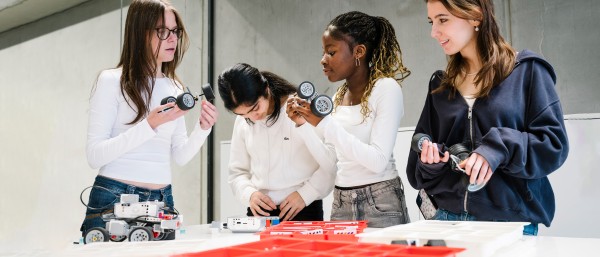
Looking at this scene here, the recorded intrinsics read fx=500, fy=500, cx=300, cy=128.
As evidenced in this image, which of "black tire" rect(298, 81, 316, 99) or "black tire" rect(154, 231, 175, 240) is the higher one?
"black tire" rect(298, 81, 316, 99)

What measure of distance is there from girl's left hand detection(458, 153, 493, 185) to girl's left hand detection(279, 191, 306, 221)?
0.75m

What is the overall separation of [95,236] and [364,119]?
3.12ft

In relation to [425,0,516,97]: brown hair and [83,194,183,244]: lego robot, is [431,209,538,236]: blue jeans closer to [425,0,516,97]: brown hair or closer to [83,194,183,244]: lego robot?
[425,0,516,97]: brown hair

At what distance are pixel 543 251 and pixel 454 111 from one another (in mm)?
556

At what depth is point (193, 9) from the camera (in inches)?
165

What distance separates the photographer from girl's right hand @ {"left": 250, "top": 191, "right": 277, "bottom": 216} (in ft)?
5.95

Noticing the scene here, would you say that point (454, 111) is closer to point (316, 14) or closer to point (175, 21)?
point (175, 21)

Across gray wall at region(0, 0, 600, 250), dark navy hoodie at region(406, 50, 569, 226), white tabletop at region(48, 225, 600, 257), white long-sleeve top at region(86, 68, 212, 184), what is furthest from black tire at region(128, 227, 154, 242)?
gray wall at region(0, 0, 600, 250)

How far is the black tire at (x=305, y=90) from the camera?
1.52m

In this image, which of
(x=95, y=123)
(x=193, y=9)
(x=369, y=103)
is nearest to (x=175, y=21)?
(x=95, y=123)

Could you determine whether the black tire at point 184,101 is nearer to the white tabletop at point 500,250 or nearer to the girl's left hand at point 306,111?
the girl's left hand at point 306,111

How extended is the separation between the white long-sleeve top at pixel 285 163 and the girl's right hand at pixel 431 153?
1.88 ft

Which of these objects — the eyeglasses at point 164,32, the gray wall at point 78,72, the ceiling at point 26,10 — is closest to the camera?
the eyeglasses at point 164,32

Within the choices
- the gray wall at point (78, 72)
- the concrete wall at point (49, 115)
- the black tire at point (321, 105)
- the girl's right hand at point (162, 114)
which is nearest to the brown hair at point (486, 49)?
the black tire at point (321, 105)
